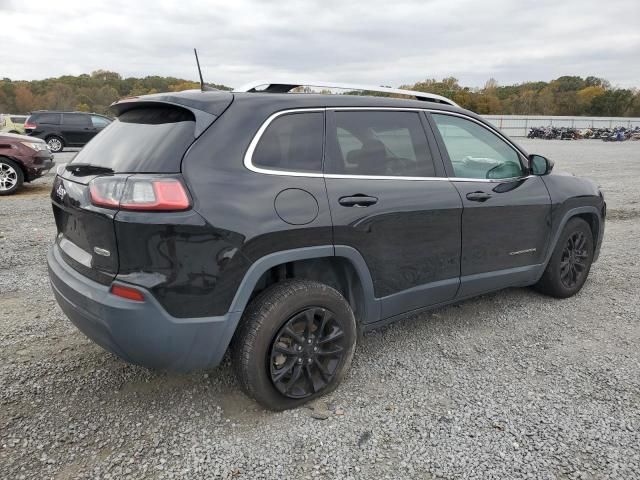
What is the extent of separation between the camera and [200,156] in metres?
2.43

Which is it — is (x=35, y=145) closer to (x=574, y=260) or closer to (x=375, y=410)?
(x=375, y=410)

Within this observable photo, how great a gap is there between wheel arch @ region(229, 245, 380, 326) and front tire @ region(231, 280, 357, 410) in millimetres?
117

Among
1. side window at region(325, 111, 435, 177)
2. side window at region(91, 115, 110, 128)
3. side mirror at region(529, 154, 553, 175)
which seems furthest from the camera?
side window at region(91, 115, 110, 128)

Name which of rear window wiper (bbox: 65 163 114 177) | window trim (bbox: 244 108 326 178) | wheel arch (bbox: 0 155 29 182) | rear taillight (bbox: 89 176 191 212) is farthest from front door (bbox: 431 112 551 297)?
wheel arch (bbox: 0 155 29 182)

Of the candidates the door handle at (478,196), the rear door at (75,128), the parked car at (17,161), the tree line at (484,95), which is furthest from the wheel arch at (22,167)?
the tree line at (484,95)

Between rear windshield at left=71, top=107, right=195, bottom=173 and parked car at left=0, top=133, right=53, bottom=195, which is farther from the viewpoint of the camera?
parked car at left=0, top=133, right=53, bottom=195

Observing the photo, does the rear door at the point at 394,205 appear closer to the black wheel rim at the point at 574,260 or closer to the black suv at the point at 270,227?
the black suv at the point at 270,227

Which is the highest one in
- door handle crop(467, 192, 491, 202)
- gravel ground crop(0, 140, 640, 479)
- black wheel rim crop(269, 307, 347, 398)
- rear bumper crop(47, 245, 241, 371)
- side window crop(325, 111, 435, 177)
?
side window crop(325, 111, 435, 177)

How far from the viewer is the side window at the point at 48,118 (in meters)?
19.8

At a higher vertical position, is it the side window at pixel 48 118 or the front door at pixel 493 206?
the side window at pixel 48 118

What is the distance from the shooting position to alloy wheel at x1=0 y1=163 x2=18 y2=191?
9430 mm

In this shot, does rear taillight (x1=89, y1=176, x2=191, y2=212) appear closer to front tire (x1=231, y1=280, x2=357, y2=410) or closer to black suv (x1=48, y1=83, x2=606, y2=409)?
black suv (x1=48, y1=83, x2=606, y2=409)

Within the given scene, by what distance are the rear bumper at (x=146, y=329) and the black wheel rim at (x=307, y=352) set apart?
1.09 ft

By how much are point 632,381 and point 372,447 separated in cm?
182
